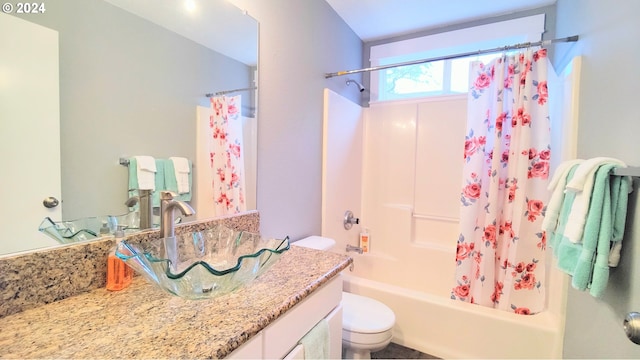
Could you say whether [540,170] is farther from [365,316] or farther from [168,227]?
[168,227]

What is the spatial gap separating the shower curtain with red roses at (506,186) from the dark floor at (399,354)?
43cm

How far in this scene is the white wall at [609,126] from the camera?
818 mm

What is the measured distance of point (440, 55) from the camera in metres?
2.37

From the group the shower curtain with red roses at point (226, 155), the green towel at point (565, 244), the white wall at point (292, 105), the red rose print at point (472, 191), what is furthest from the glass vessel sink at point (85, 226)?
the red rose print at point (472, 191)

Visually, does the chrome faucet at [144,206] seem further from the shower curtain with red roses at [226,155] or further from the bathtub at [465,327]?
the bathtub at [465,327]

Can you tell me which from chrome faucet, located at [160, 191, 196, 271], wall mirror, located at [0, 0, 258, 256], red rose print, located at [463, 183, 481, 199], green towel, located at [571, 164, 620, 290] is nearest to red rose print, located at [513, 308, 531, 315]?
red rose print, located at [463, 183, 481, 199]

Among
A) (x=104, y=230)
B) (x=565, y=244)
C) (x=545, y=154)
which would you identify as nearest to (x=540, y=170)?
(x=545, y=154)

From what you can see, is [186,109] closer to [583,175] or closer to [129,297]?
[129,297]

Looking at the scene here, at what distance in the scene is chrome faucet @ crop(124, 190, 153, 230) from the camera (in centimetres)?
96

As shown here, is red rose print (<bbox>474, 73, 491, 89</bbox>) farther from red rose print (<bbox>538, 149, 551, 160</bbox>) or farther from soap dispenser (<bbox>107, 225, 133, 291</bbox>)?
soap dispenser (<bbox>107, 225, 133, 291</bbox>)

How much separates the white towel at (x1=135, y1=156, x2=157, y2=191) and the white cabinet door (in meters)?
0.21

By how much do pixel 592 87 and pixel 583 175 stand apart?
0.67m

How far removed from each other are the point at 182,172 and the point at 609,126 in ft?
5.47

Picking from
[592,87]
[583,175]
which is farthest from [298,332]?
[592,87]
